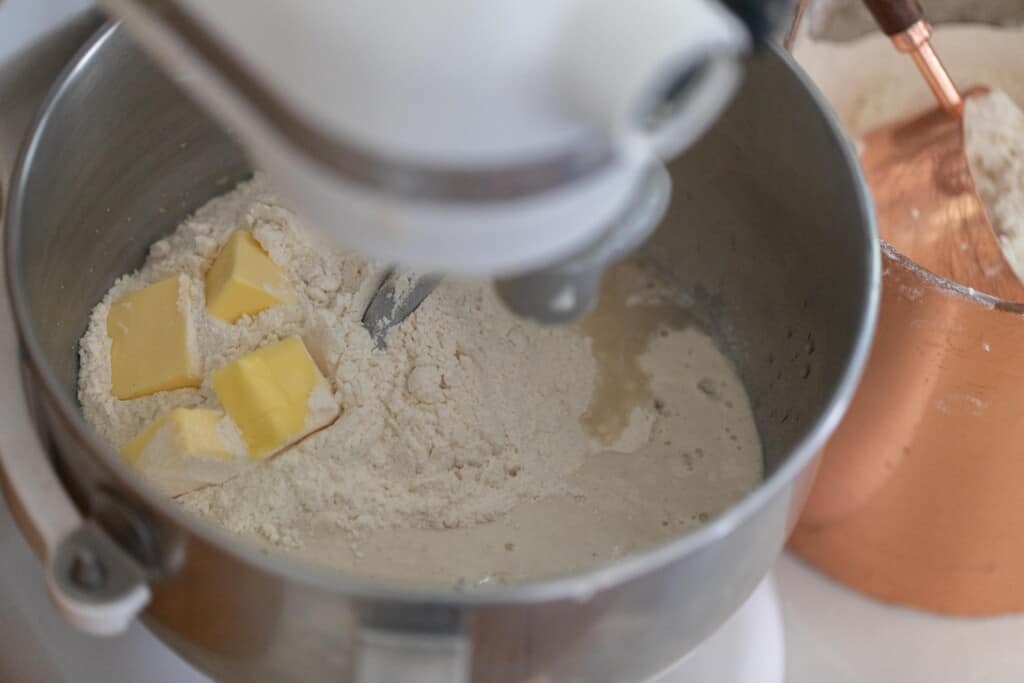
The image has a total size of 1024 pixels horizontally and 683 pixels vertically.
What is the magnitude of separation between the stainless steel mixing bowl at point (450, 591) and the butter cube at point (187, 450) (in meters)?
0.06

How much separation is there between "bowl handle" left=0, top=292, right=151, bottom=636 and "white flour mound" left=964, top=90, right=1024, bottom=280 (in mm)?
561

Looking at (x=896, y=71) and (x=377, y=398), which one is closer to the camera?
(x=377, y=398)

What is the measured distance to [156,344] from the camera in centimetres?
57

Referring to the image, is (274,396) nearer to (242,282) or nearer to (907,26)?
(242,282)

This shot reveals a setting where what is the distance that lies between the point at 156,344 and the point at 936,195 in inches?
19.4

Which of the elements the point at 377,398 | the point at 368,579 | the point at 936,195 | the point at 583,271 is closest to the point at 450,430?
the point at 377,398

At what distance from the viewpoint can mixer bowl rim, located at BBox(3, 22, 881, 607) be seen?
1.21 feet

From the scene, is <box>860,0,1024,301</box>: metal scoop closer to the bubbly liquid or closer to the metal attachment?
the bubbly liquid

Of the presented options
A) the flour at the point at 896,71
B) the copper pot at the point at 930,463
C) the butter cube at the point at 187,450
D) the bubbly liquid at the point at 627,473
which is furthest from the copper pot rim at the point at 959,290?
the butter cube at the point at 187,450

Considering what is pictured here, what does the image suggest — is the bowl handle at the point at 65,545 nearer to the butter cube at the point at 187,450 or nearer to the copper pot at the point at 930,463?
the butter cube at the point at 187,450

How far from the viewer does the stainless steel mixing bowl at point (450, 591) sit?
0.38m

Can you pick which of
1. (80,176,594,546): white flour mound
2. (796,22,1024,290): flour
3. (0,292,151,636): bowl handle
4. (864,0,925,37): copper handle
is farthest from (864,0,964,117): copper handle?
(0,292,151,636): bowl handle

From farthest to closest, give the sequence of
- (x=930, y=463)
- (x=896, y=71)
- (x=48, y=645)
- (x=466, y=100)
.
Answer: (x=896, y=71)
(x=930, y=463)
(x=48, y=645)
(x=466, y=100)

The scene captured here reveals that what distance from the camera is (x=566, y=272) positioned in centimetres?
33
